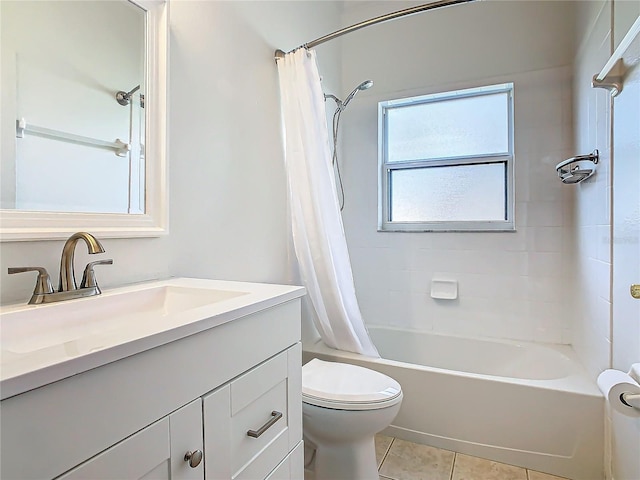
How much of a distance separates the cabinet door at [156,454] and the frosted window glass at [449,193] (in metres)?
2.24

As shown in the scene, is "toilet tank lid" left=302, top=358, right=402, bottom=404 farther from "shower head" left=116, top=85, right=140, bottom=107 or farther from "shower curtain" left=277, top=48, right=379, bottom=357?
"shower head" left=116, top=85, right=140, bottom=107

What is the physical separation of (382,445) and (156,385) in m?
1.64

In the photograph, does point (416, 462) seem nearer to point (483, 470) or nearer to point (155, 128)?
point (483, 470)

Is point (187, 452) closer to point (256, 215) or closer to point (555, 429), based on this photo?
point (256, 215)

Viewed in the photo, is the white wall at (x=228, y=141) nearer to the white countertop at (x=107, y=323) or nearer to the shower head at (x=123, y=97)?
the shower head at (x=123, y=97)

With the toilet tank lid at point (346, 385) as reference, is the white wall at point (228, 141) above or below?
above

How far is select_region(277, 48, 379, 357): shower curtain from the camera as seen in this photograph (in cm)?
182

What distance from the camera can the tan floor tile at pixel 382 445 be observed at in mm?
1798

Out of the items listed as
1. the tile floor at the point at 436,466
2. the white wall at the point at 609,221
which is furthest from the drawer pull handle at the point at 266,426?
the white wall at the point at 609,221

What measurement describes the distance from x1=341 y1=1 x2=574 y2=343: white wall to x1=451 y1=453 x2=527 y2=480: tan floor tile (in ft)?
2.87

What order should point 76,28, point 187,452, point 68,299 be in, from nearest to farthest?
point 187,452
point 68,299
point 76,28

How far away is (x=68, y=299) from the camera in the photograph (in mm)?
868

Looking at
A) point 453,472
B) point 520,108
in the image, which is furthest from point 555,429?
point 520,108

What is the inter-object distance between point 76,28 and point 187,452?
1.15 meters
